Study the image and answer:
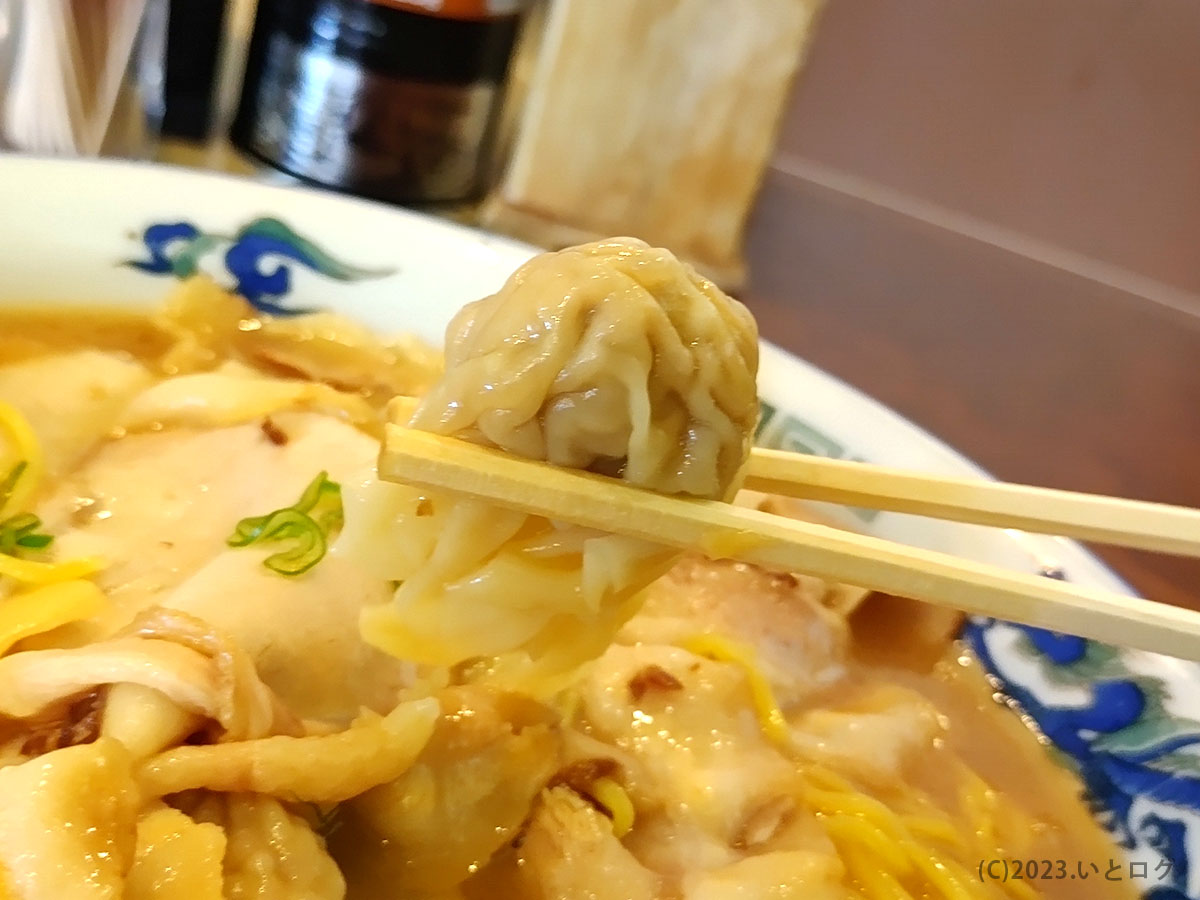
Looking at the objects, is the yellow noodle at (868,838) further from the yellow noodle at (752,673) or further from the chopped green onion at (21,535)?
the chopped green onion at (21,535)

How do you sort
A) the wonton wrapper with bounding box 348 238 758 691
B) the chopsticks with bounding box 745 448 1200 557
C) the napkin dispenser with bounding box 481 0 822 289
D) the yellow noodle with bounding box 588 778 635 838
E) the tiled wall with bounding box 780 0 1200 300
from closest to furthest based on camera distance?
the wonton wrapper with bounding box 348 238 758 691, the chopsticks with bounding box 745 448 1200 557, the yellow noodle with bounding box 588 778 635 838, the napkin dispenser with bounding box 481 0 822 289, the tiled wall with bounding box 780 0 1200 300

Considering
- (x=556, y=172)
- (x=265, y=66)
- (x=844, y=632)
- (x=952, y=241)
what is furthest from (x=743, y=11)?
(x=952, y=241)

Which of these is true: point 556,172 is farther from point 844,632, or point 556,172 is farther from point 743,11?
point 844,632

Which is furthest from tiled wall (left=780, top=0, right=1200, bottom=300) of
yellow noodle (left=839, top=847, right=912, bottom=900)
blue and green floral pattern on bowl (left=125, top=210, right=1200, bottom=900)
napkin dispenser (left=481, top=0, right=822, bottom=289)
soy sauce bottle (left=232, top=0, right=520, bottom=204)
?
yellow noodle (left=839, top=847, right=912, bottom=900)

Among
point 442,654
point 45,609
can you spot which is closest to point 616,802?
point 442,654

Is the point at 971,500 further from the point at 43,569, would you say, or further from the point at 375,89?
the point at 375,89

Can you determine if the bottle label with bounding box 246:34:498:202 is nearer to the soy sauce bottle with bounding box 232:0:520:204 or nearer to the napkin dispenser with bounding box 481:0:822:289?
the soy sauce bottle with bounding box 232:0:520:204
